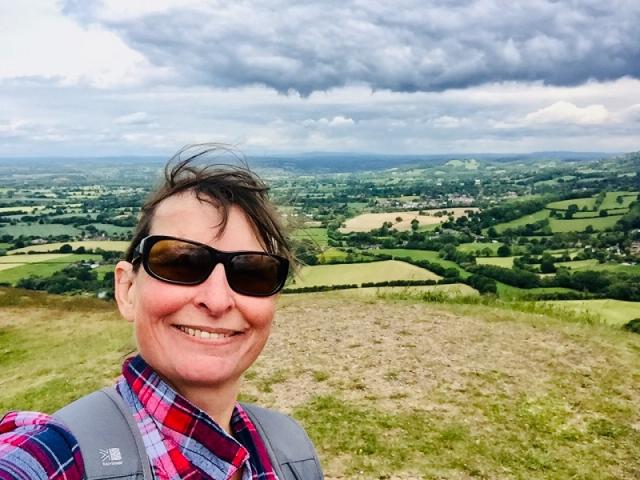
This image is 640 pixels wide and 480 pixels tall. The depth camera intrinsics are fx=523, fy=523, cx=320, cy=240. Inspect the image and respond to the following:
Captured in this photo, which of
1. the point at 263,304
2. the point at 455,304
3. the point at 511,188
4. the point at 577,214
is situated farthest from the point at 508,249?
the point at 511,188

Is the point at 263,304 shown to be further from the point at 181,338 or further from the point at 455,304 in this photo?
the point at 455,304

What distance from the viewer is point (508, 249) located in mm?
45156

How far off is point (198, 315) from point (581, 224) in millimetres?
63383

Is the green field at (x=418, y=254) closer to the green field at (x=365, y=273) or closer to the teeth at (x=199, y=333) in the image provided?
the green field at (x=365, y=273)

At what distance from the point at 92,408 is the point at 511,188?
11857 centimetres

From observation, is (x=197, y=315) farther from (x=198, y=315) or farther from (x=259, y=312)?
(x=259, y=312)

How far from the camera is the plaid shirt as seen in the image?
154cm

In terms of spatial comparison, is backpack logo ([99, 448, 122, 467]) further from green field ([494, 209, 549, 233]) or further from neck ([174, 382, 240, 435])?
green field ([494, 209, 549, 233])

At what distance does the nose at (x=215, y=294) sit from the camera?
6.60ft

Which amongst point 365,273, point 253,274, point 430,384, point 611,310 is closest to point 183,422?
point 253,274

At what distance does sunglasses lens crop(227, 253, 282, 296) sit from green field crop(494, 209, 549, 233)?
60.0 metres

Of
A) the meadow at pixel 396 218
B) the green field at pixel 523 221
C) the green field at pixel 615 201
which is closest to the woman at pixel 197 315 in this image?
the meadow at pixel 396 218

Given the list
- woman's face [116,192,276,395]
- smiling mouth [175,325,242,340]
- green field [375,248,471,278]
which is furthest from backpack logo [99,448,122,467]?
green field [375,248,471,278]

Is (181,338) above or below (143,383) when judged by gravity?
above
